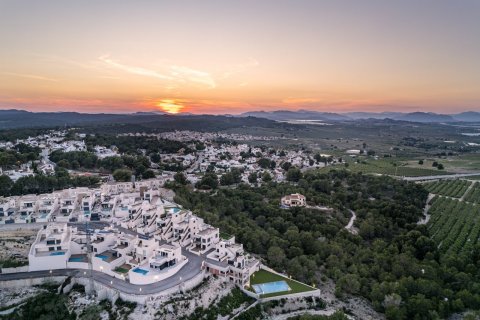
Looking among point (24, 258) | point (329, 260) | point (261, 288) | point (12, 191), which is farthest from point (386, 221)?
point (12, 191)

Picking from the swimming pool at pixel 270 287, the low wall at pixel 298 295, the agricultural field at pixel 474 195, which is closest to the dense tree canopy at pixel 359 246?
the low wall at pixel 298 295

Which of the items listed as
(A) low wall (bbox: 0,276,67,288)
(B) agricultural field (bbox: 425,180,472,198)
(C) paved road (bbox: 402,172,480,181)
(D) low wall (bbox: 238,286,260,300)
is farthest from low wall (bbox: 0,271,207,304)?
(C) paved road (bbox: 402,172,480,181)

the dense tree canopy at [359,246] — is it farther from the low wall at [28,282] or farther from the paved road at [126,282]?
the low wall at [28,282]

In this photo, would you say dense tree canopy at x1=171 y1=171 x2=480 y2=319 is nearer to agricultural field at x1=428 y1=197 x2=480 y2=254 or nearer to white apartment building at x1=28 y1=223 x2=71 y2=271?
agricultural field at x1=428 y1=197 x2=480 y2=254

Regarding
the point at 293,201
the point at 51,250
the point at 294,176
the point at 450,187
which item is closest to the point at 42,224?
the point at 51,250

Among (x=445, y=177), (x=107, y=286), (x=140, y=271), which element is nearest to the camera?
(x=107, y=286)

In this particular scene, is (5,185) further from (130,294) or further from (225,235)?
(130,294)
